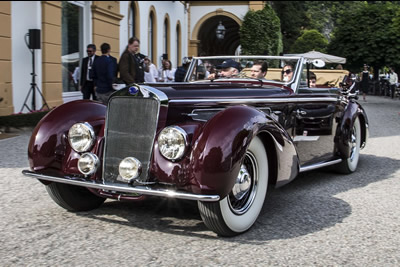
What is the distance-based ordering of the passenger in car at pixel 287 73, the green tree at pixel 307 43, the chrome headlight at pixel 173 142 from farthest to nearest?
1. the green tree at pixel 307 43
2. the passenger in car at pixel 287 73
3. the chrome headlight at pixel 173 142

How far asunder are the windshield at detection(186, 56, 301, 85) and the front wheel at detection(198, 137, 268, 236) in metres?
1.55

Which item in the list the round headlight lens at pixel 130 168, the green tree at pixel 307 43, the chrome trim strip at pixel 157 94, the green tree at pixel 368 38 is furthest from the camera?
the green tree at pixel 307 43

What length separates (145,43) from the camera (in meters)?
19.6

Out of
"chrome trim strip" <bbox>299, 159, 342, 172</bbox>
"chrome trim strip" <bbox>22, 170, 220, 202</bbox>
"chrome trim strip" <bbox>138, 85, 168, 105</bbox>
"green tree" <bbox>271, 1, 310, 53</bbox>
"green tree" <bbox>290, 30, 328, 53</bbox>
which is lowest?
"chrome trim strip" <bbox>299, 159, 342, 172</bbox>

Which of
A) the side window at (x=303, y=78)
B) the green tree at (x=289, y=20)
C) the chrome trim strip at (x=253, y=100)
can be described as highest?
the green tree at (x=289, y=20)

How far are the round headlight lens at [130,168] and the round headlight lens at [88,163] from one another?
0.22m

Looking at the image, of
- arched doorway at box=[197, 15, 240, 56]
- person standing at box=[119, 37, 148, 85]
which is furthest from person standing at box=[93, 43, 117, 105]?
arched doorway at box=[197, 15, 240, 56]

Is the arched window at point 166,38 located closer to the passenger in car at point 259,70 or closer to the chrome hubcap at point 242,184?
the passenger in car at point 259,70

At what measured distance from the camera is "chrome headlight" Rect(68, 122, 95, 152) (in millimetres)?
3898

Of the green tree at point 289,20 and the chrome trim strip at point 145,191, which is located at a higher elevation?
the green tree at point 289,20

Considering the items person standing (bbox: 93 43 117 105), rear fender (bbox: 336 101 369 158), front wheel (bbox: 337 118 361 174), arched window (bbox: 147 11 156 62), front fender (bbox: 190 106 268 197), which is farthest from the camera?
arched window (bbox: 147 11 156 62)

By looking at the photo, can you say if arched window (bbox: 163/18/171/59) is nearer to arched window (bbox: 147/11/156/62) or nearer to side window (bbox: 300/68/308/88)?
arched window (bbox: 147/11/156/62)

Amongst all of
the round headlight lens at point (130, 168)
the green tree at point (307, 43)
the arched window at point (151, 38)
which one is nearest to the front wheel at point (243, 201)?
the round headlight lens at point (130, 168)

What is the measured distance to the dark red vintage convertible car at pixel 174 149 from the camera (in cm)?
346
